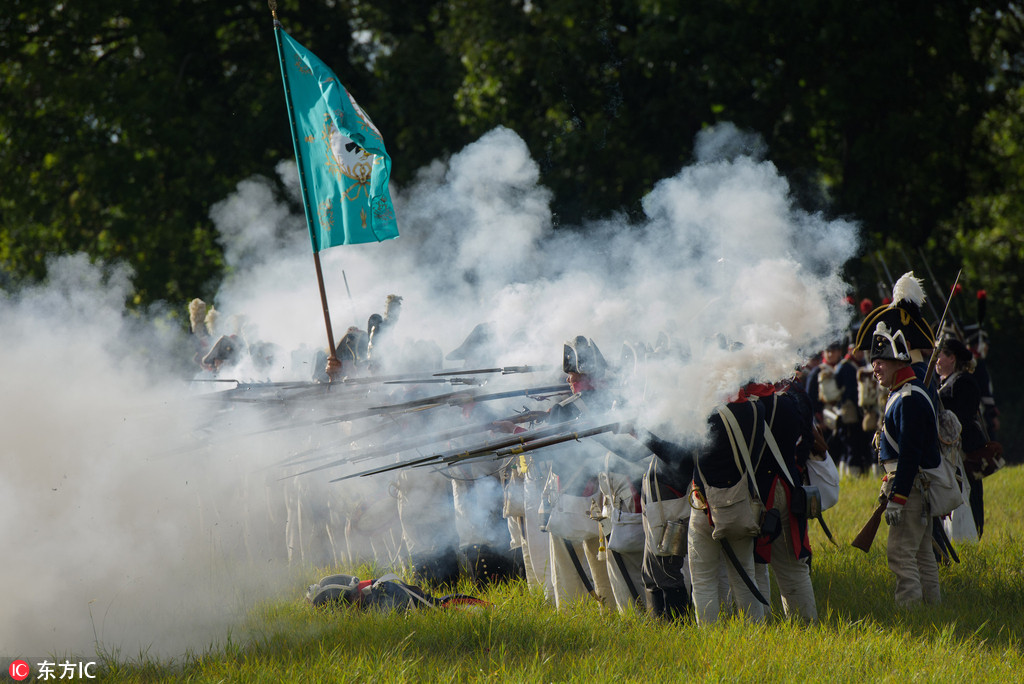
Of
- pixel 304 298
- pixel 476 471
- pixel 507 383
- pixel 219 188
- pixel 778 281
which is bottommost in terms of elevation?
pixel 476 471

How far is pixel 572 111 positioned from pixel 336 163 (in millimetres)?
8005

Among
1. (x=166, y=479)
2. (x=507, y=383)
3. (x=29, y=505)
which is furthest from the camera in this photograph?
(x=507, y=383)

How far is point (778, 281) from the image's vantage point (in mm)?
5043

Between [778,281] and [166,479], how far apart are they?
395cm

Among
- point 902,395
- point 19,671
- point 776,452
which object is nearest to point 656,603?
point 776,452

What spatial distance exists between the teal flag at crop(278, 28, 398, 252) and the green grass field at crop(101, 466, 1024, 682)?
122 inches

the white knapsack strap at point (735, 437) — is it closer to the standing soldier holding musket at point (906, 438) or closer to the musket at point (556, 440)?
the musket at point (556, 440)

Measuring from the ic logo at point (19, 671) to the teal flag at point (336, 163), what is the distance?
369 centimetres

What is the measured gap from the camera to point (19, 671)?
15.3ft

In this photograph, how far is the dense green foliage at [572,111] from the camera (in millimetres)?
14641

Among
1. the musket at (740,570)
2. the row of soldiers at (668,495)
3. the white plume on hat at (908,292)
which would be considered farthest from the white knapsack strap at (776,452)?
the white plume on hat at (908,292)

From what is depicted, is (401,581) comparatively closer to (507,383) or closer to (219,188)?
(507,383)

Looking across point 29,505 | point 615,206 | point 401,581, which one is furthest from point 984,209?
point 29,505

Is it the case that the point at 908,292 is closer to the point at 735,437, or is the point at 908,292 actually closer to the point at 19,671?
the point at 735,437
